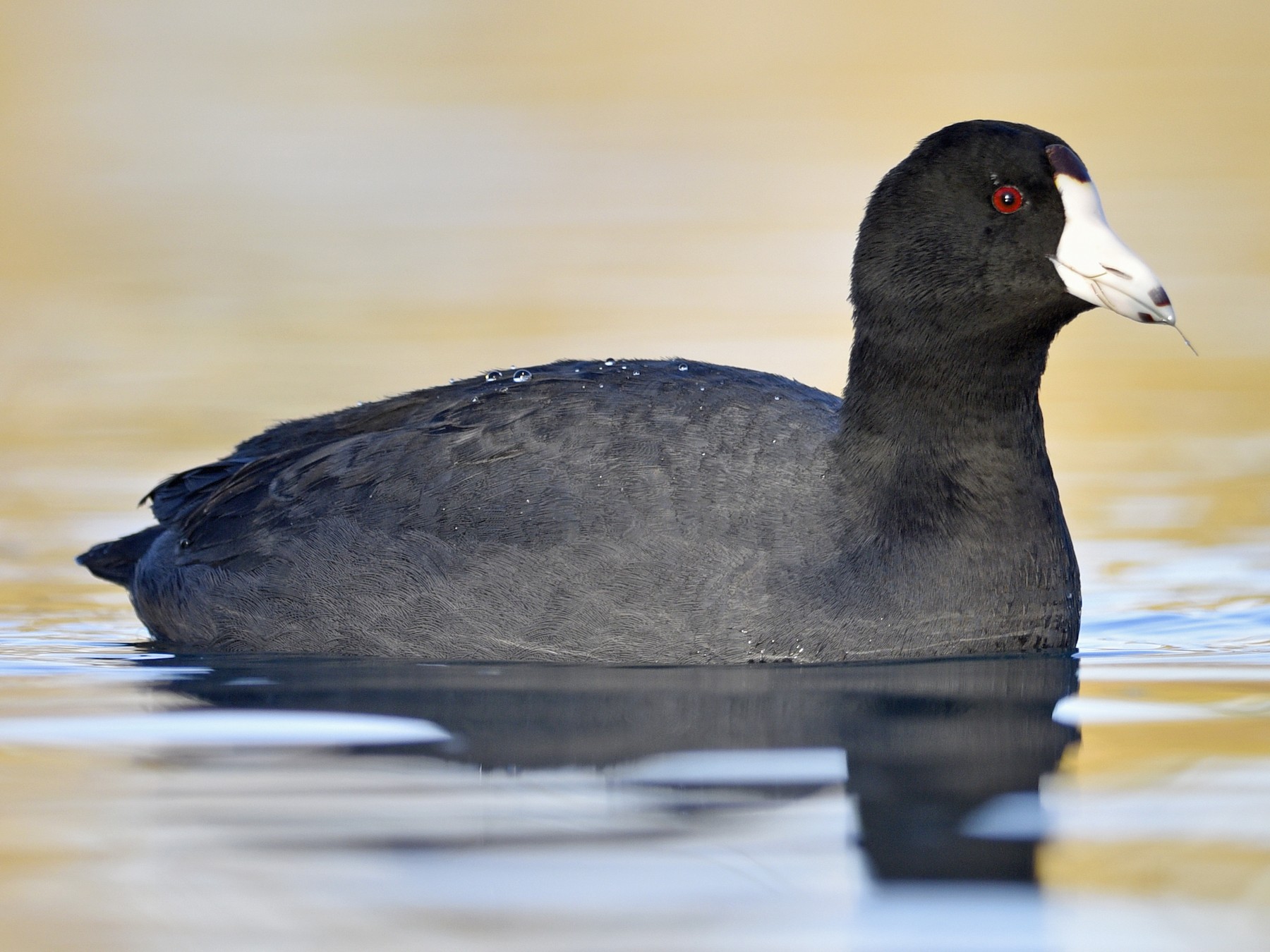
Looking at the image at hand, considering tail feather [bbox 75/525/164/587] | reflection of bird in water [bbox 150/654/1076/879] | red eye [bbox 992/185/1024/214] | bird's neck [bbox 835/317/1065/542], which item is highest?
red eye [bbox 992/185/1024/214]

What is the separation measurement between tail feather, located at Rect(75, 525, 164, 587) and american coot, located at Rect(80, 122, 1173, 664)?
679 mm

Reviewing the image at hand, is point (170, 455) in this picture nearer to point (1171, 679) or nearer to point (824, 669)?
point (824, 669)

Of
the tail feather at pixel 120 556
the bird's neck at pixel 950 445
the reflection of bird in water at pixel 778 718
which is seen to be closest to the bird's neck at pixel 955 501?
the bird's neck at pixel 950 445

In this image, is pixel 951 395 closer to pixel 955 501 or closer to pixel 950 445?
pixel 950 445

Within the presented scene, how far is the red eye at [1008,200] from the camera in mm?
5586

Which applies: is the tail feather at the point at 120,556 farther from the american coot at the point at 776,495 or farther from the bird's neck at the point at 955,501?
the bird's neck at the point at 955,501

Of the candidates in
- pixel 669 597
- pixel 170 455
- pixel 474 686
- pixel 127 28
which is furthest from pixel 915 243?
pixel 127 28

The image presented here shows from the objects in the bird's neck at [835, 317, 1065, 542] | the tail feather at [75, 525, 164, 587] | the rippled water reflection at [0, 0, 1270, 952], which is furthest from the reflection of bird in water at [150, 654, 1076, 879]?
the tail feather at [75, 525, 164, 587]

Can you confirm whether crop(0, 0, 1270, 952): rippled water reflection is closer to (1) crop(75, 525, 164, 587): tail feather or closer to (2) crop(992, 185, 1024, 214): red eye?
(1) crop(75, 525, 164, 587): tail feather

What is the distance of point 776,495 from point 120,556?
7.55 feet

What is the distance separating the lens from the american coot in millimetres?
5457

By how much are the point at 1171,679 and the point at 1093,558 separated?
1.76 meters

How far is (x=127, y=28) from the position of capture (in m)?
29.9

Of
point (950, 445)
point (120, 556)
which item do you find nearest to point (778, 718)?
point (950, 445)
